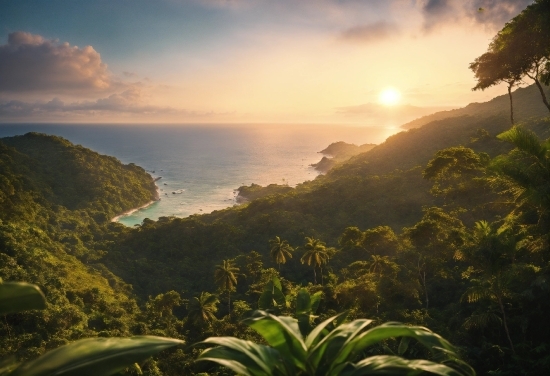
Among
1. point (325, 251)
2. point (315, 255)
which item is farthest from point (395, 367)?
point (325, 251)

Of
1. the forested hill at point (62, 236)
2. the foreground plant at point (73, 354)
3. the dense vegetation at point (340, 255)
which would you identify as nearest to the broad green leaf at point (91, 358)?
the foreground plant at point (73, 354)

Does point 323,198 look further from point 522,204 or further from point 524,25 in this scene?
point 522,204

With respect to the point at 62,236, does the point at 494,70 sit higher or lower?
higher

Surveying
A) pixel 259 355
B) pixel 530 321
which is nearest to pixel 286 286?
pixel 530 321

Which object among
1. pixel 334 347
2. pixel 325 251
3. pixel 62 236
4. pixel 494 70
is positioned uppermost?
pixel 494 70

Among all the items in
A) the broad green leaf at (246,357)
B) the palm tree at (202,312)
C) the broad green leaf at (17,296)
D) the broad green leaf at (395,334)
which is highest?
the broad green leaf at (17,296)

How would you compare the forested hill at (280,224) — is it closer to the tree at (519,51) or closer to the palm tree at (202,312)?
the palm tree at (202,312)

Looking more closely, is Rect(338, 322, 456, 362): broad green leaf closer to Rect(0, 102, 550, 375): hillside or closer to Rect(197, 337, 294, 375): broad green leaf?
Rect(197, 337, 294, 375): broad green leaf

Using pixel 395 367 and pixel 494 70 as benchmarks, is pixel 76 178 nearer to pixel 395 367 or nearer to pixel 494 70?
pixel 494 70
